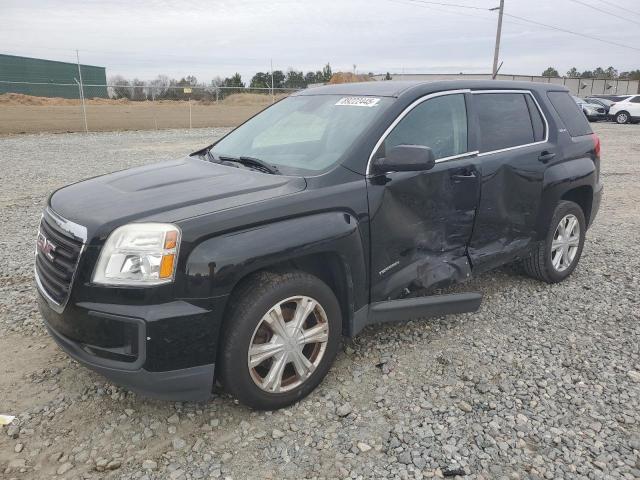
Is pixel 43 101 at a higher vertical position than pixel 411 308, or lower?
higher

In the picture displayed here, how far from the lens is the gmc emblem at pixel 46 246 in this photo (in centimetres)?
292

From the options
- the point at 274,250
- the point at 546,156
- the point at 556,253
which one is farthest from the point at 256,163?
the point at 556,253

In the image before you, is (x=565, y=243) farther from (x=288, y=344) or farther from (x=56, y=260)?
(x=56, y=260)

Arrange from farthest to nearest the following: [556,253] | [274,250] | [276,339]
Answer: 1. [556,253]
2. [276,339]
3. [274,250]

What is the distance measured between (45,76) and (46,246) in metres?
61.8

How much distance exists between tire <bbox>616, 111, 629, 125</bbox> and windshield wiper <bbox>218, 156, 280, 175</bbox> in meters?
31.4

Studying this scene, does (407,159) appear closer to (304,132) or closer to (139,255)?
(304,132)

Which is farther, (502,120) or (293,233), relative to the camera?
(502,120)

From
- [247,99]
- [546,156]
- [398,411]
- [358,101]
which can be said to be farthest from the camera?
[247,99]

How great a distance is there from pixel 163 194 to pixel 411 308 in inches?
69.3

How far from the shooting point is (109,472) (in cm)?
256

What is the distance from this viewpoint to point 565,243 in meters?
4.96

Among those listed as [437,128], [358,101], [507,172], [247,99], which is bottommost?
[507,172]

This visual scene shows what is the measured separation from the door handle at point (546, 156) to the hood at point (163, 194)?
8.02 feet
